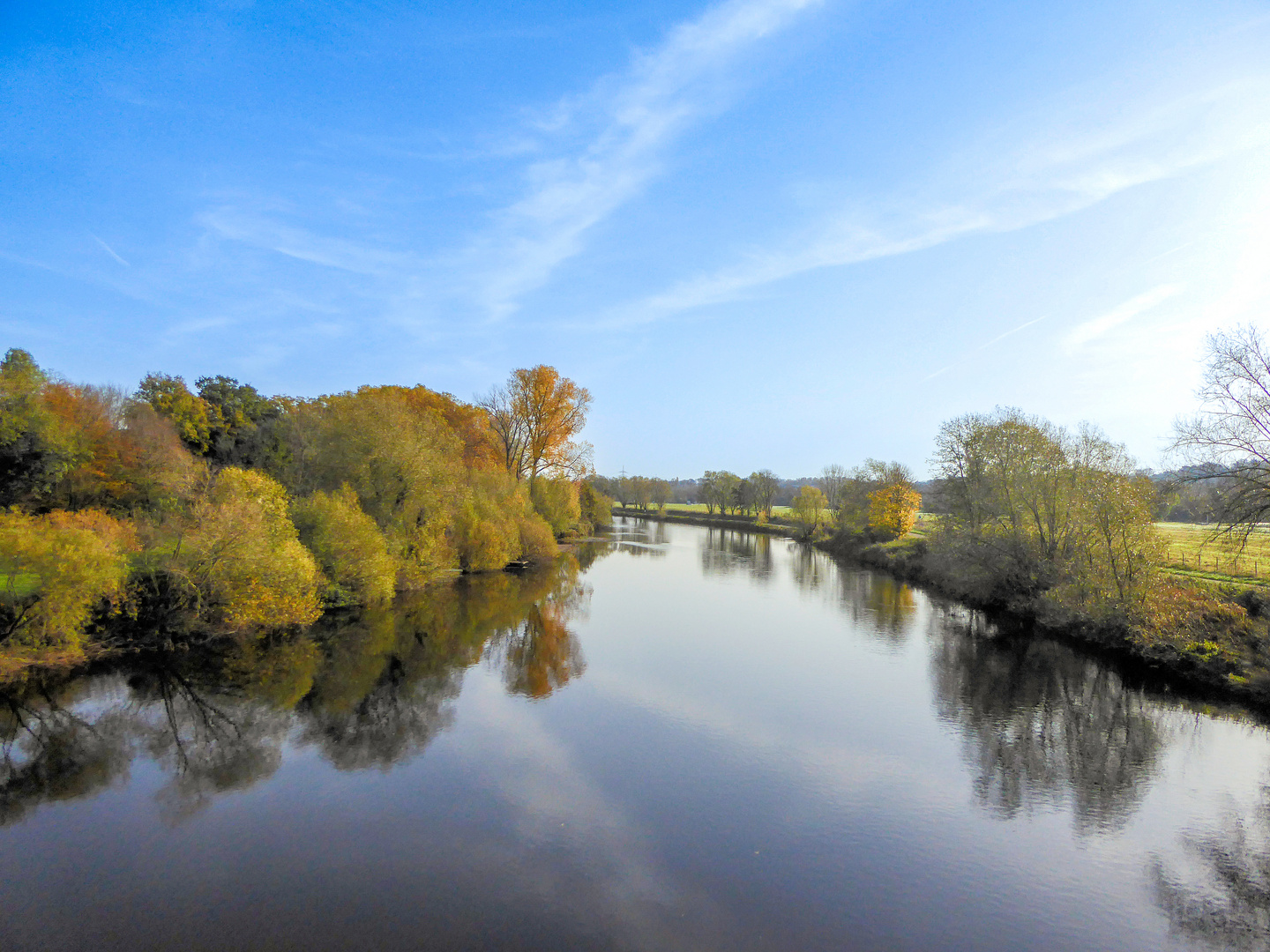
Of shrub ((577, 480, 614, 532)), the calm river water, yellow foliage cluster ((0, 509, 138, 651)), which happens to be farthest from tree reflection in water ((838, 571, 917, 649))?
shrub ((577, 480, 614, 532))

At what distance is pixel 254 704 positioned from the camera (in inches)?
506

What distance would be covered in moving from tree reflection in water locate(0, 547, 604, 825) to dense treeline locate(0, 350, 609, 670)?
4.94 feet

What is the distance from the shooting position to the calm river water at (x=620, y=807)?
658 centimetres

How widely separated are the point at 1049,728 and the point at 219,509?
20315 millimetres

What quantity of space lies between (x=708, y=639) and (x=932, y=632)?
27.1 ft

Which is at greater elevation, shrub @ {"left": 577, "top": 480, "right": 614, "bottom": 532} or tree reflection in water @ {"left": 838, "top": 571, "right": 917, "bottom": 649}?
shrub @ {"left": 577, "top": 480, "right": 614, "bottom": 532}

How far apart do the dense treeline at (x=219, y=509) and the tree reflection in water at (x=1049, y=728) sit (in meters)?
17.3

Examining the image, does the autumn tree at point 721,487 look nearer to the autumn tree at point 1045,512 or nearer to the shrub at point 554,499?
the shrub at point 554,499

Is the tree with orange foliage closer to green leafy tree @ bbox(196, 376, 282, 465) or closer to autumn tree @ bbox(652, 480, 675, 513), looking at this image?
green leafy tree @ bbox(196, 376, 282, 465)

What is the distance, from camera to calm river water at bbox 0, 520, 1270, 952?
6582 millimetres

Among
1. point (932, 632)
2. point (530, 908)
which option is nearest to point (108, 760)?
point (530, 908)

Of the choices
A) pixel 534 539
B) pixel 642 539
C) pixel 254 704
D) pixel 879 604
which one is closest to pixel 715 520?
pixel 642 539

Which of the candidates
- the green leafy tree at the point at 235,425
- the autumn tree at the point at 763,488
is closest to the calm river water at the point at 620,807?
the green leafy tree at the point at 235,425

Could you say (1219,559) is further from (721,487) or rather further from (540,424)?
(721,487)
